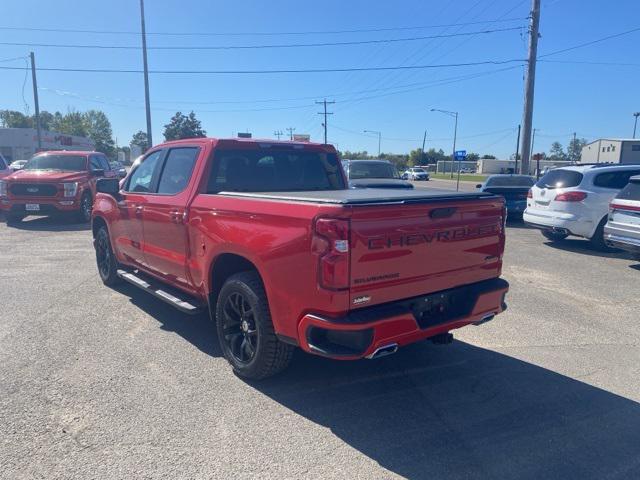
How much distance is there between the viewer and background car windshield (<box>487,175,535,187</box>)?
15142mm

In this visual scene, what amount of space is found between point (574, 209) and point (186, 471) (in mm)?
9595

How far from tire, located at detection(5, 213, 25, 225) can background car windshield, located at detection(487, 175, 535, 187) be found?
1354 cm

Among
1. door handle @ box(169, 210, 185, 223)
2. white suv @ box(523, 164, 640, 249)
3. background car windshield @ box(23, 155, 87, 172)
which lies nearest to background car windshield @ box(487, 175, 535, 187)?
white suv @ box(523, 164, 640, 249)

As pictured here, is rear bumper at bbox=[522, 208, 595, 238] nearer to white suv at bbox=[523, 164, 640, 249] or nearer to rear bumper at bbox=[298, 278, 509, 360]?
white suv at bbox=[523, 164, 640, 249]

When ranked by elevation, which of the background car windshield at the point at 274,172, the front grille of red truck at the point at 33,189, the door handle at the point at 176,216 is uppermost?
the background car windshield at the point at 274,172

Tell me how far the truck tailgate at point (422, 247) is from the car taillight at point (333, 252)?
0.18 ft

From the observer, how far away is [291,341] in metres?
3.49

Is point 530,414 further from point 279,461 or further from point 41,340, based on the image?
point 41,340

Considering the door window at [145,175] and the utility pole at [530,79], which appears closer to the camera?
the door window at [145,175]

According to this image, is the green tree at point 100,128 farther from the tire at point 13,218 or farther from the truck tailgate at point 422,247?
the truck tailgate at point 422,247

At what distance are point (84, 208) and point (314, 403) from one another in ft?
40.4

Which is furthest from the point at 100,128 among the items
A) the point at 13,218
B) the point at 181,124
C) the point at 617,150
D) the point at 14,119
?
the point at 13,218

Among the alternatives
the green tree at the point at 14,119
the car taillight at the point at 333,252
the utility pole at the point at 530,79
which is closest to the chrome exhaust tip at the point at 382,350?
the car taillight at the point at 333,252

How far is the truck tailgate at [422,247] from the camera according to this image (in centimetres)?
321
